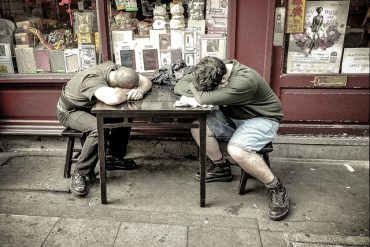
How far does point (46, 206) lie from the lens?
11.9 feet

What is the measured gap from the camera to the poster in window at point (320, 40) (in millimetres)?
4141

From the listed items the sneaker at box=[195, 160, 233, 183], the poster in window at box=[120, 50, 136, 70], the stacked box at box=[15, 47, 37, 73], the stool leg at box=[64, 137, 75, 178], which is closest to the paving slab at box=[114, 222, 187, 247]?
the sneaker at box=[195, 160, 233, 183]

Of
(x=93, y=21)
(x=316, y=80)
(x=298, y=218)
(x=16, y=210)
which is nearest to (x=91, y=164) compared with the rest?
(x=16, y=210)

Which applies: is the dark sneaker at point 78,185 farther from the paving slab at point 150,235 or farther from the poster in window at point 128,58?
the poster in window at point 128,58

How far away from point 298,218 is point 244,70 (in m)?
1.46

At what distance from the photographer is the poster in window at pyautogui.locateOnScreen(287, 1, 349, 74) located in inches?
163

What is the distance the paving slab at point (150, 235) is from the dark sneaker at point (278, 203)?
0.84m

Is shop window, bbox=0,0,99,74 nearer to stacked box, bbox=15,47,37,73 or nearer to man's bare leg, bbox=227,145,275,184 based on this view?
stacked box, bbox=15,47,37,73

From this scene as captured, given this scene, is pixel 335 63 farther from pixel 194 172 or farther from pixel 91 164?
pixel 91 164

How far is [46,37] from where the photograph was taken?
4637mm

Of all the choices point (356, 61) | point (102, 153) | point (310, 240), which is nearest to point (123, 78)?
point (102, 153)

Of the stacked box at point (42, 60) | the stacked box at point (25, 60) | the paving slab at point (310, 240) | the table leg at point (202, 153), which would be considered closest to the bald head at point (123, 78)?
the table leg at point (202, 153)

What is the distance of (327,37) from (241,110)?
1563 mm

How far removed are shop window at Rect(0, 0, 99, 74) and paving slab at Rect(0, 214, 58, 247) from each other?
76.9 inches
